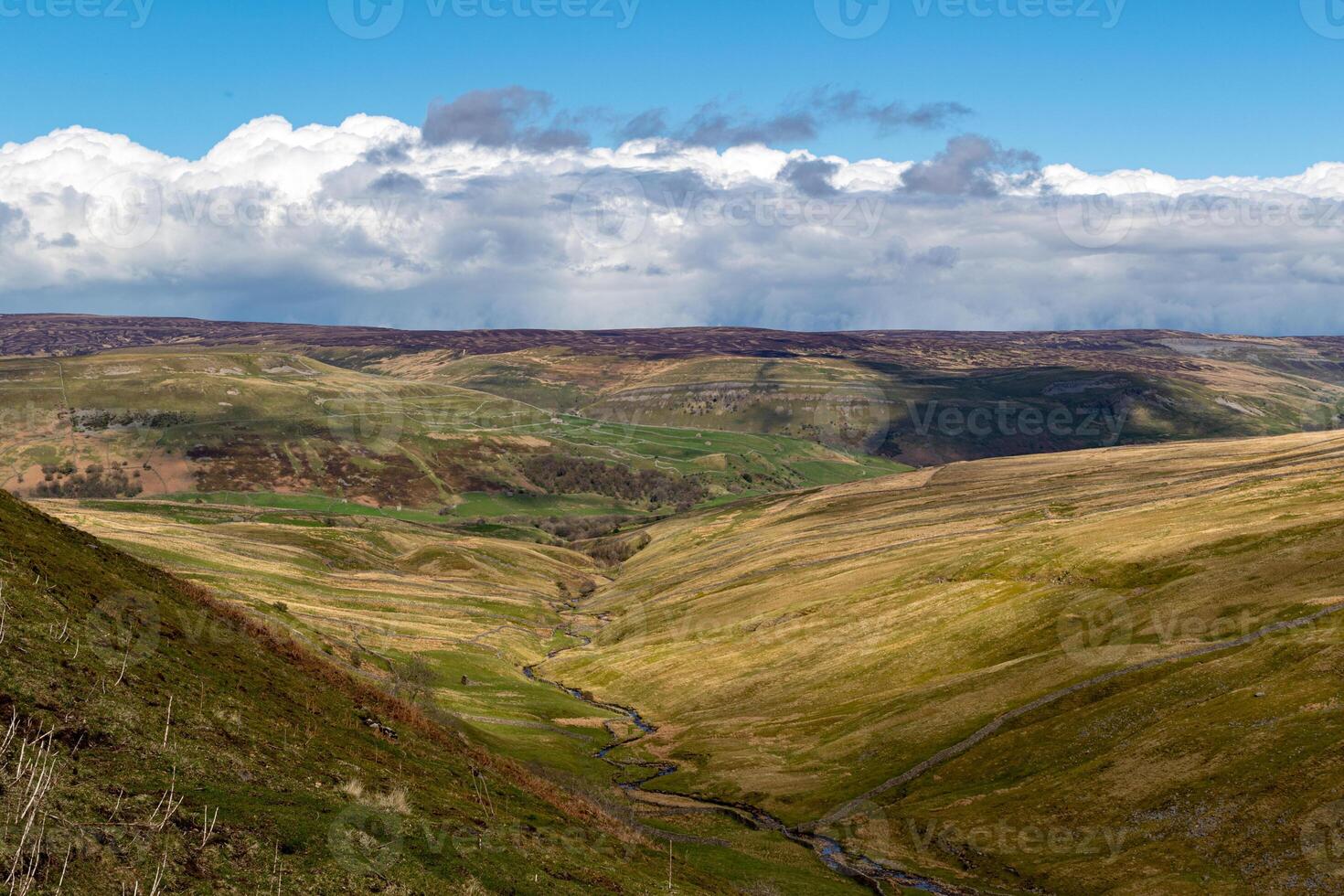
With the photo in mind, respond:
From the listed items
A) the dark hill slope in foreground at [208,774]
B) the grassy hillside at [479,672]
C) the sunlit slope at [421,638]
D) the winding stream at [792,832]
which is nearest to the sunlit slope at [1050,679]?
the winding stream at [792,832]

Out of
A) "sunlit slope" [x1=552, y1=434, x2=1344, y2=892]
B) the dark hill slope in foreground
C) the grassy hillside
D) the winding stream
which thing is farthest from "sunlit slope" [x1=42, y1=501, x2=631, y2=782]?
the dark hill slope in foreground

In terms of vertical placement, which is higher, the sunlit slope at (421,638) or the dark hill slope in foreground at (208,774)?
the dark hill slope in foreground at (208,774)

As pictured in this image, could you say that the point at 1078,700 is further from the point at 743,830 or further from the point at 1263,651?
the point at 743,830

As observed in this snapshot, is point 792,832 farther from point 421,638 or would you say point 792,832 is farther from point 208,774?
point 421,638

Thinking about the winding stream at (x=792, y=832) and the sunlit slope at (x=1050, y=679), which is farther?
the winding stream at (x=792, y=832)

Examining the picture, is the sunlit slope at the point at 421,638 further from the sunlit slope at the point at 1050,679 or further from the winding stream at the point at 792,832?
the sunlit slope at the point at 1050,679

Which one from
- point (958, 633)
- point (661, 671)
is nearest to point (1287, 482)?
point (958, 633)

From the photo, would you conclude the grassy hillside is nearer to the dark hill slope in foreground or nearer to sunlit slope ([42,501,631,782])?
sunlit slope ([42,501,631,782])
